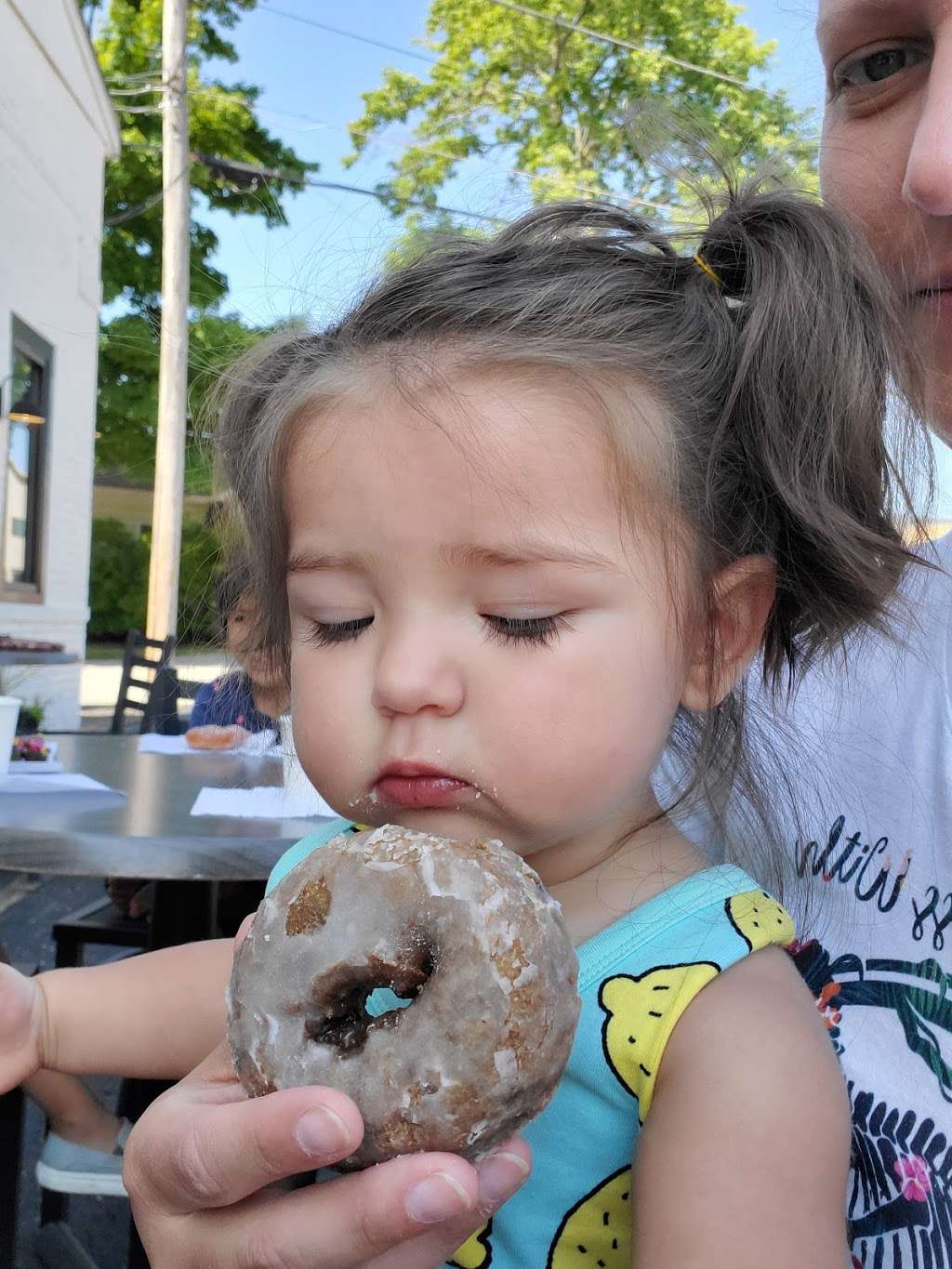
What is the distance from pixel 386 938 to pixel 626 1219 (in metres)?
0.52

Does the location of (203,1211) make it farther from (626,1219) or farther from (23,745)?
(23,745)

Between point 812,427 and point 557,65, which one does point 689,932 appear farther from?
point 557,65

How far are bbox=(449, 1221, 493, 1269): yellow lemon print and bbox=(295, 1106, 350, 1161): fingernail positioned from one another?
46 centimetres

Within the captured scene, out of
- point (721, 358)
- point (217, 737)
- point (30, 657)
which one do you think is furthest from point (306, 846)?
point (30, 657)

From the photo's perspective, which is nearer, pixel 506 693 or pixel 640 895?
pixel 506 693

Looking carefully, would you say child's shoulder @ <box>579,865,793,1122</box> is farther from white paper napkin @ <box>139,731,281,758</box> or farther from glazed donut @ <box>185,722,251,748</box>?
glazed donut @ <box>185,722,251,748</box>

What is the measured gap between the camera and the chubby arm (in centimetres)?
152

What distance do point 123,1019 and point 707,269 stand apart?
1.37m

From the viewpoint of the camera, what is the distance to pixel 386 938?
87 cm

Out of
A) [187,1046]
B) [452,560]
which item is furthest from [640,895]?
[187,1046]

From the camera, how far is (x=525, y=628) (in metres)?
1.15

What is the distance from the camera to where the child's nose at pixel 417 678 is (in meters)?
1.09

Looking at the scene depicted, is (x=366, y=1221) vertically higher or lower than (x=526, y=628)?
lower

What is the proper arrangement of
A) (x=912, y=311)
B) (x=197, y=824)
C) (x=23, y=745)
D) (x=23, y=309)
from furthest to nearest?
(x=23, y=309)
(x=23, y=745)
(x=197, y=824)
(x=912, y=311)
